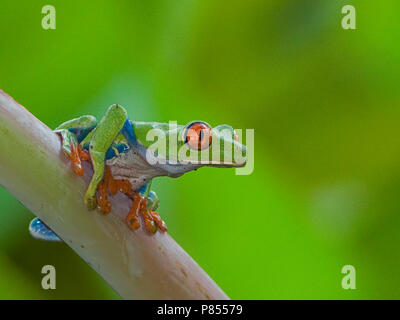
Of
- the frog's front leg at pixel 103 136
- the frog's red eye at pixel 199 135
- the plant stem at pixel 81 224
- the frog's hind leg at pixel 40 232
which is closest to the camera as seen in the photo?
the plant stem at pixel 81 224

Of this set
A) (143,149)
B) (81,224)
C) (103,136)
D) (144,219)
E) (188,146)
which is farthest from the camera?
(143,149)

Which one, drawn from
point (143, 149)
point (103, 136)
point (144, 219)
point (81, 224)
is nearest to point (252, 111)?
point (143, 149)

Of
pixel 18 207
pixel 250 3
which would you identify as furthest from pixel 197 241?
pixel 250 3

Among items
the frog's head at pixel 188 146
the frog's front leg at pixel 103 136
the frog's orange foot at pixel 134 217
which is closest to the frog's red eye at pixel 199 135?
the frog's head at pixel 188 146

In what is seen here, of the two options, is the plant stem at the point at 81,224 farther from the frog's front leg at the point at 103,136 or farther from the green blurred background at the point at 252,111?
the green blurred background at the point at 252,111

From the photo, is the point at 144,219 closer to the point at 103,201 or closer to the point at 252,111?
the point at 103,201
